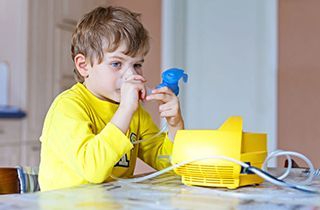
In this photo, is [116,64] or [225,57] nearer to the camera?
[116,64]

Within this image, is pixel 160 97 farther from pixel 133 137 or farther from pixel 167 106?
pixel 133 137

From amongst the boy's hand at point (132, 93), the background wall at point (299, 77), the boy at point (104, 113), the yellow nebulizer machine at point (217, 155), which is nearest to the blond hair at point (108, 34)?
the boy at point (104, 113)

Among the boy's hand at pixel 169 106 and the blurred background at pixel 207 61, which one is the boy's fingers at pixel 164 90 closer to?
the boy's hand at pixel 169 106

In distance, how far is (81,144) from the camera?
0.88 meters

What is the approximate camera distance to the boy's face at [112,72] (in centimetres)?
108

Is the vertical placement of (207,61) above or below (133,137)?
above

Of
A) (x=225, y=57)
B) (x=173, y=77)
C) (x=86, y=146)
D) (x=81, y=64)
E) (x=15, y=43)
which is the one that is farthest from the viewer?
(x=225, y=57)

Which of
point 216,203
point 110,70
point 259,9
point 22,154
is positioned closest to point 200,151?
point 216,203

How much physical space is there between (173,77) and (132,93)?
0.32ft

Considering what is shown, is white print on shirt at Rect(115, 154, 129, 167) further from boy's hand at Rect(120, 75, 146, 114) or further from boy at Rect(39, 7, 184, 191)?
boy's hand at Rect(120, 75, 146, 114)

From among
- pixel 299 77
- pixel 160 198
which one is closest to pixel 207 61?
pixel 299 77

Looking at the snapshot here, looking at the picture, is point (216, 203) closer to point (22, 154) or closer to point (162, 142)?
point (162, 142)

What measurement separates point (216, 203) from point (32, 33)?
2.55 metres

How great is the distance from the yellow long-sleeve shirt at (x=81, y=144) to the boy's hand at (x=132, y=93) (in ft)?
0.20
